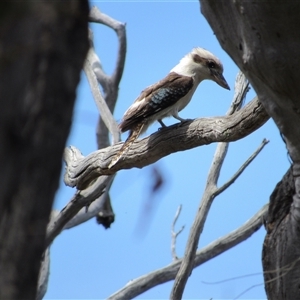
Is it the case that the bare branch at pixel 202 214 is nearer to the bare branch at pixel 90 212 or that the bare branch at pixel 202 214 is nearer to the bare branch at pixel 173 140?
the bare branch at pixel 173 140

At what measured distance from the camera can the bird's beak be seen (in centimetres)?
478

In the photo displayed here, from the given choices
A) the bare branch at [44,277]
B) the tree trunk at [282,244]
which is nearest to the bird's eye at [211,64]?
the tree trunk at [282,244]

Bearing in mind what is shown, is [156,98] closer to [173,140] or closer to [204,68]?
[204,68]

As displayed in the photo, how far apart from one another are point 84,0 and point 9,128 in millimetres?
304

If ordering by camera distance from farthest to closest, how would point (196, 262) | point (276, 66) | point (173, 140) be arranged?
point (196, 262), point (173, 140), point (276, 66)

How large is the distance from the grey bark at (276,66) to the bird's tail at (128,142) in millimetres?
1271

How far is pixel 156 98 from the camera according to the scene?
14.6 feet

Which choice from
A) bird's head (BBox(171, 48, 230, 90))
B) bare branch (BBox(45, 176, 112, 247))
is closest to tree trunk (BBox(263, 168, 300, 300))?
bird's head (BBox(171, 48, 230, 90))

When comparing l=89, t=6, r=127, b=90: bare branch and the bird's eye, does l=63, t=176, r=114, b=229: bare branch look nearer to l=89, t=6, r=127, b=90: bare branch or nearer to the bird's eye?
l=89, t=6, r=127, b=90: bare branch

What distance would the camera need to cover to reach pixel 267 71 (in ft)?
8.73

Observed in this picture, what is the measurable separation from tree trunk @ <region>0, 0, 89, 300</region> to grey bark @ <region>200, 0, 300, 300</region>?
130 centimetres

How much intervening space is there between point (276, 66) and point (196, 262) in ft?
12.6

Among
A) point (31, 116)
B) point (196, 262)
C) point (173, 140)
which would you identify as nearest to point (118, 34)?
point (196, 262)

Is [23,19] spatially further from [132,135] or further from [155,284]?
[155,284]
